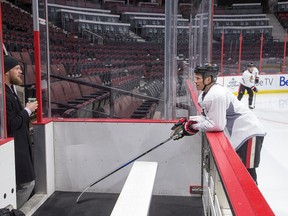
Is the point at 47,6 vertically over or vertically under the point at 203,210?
over

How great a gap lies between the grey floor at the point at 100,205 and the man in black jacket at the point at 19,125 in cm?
29

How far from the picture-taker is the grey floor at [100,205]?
2191mm

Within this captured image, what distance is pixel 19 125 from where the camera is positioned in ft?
5.66

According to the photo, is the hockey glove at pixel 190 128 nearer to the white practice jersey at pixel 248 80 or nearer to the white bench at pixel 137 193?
the white bench at pixel 137 193

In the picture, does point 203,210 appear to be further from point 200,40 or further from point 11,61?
point 200,40

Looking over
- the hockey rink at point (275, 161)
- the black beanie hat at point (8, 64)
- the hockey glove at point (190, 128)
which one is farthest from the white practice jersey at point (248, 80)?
the black beanie hat at point (8, 64)

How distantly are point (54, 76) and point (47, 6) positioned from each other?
53 centimetres

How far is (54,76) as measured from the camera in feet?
8.80

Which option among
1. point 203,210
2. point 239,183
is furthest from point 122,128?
point 239,183

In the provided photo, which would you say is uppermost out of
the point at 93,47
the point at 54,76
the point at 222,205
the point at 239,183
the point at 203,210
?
the point at 93,47

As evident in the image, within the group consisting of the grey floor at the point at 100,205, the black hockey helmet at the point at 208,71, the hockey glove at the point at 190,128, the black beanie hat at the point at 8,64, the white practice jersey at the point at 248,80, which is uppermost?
the black beanie hat at the point at 8,64

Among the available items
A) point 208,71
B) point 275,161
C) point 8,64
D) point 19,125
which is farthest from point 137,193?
point 275,161

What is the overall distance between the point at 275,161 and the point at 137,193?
2.28 m

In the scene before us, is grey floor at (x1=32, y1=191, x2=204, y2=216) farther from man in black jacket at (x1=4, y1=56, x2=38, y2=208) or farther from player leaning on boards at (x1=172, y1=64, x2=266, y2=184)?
player leaning on boards at (x1=172, y1=64, x2=266, y2=184)
